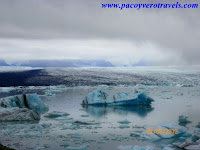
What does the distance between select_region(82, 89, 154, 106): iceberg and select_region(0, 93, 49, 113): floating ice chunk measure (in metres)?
3.68

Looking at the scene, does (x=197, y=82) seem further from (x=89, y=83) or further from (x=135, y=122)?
(x=135, y=122)

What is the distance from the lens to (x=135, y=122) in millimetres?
12289

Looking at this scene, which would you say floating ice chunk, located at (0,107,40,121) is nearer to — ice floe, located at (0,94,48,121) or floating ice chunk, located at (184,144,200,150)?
ice floe, located at (0,94,48,121)

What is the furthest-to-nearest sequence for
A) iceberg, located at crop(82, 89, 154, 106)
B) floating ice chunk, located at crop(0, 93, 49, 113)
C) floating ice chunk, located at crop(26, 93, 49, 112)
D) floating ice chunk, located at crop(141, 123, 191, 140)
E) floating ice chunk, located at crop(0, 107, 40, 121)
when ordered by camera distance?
iceberg, located at crop(82, 89, 154, 106), floating ice chunk, located at crop(26, 93, 49, 112), floating ice chunk, located at crop(0, 93, 49, 113), floating ice chunk, located at crop(0, 107, 40, 121), floating ice chunk, located at crop(141, 123, 191, 140)

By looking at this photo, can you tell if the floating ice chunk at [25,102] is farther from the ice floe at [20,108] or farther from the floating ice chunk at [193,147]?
the floating ice chunk at [193,147]

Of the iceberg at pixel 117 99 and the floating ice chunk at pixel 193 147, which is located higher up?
the iceberg at pixel 117 99

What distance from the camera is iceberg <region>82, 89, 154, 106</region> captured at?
18.1 meters

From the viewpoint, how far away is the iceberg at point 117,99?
18.1 meters

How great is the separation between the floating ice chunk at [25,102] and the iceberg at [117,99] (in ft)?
12.1

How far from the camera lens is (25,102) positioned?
1591 cm

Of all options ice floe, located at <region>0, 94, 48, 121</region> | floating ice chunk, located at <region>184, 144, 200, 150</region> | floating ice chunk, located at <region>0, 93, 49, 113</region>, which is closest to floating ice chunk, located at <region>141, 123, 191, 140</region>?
floating ice chunk, located at <region>184, 144, 200, 150</region>

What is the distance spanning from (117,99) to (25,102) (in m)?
6.18

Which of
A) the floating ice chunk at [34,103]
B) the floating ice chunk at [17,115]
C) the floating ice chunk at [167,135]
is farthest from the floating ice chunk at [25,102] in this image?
the floating ice chunk at [167,135]

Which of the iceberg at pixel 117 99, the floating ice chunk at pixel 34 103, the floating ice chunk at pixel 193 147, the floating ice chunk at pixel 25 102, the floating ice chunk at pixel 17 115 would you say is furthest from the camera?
the iceberg at pixel 117 99
